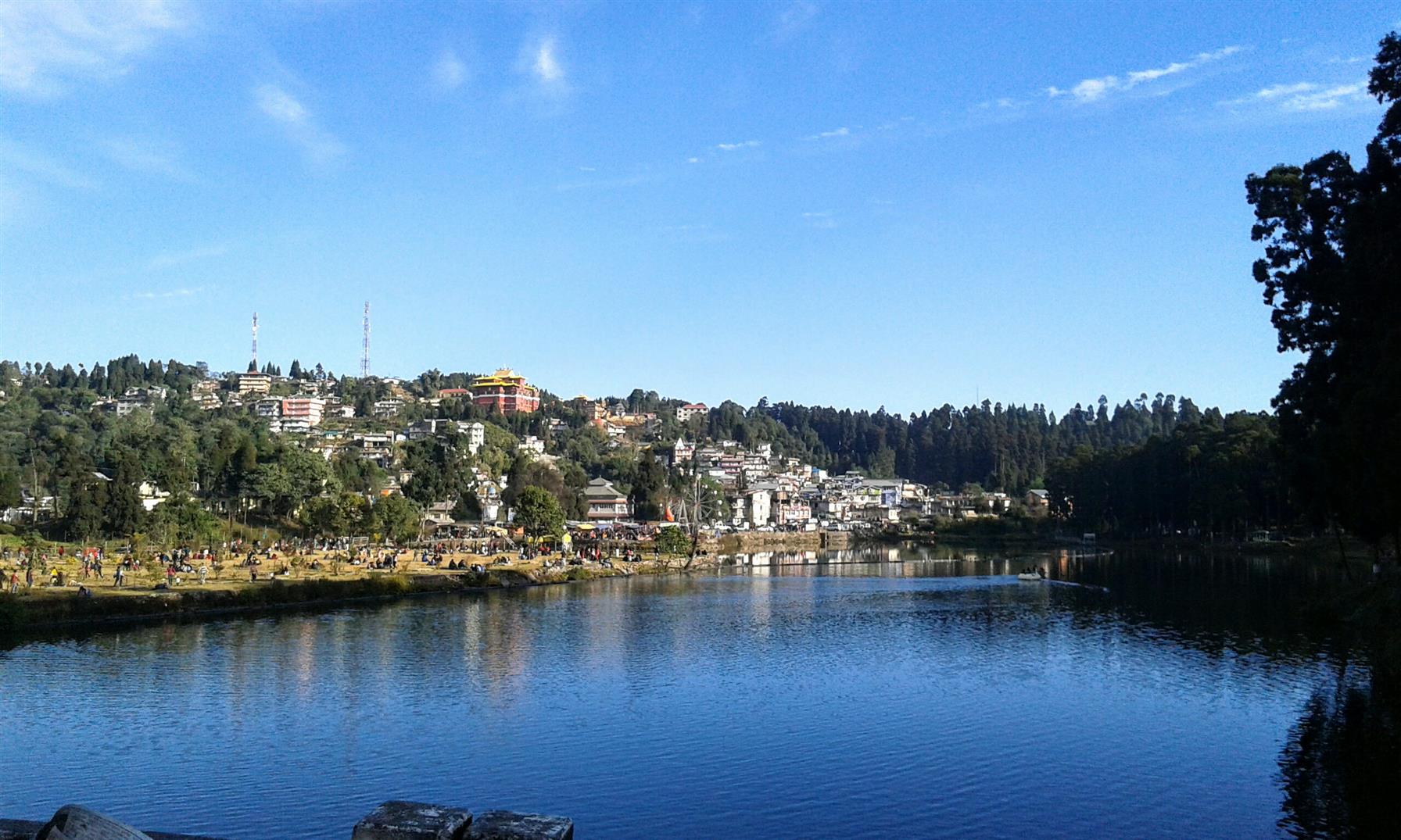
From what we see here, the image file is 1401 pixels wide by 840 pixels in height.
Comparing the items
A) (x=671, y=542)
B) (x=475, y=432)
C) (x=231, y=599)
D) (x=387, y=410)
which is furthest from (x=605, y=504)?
(x=387, y=410)

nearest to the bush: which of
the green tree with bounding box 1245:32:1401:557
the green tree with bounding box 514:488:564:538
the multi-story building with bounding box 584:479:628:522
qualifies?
the green tree with bounding box 514:488:564:538

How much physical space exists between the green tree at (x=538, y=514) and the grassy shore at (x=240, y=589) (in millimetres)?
8369

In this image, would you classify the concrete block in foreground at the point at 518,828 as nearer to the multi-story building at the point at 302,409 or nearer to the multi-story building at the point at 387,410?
the multi-story building at the point at 302,409

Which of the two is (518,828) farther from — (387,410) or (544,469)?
(387,410)

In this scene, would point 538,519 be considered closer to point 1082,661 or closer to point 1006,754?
point 1082,661

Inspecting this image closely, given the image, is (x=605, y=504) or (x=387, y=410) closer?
(x=605, y=504)

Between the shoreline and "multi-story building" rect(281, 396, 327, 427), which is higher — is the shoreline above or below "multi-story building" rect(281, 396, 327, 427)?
below

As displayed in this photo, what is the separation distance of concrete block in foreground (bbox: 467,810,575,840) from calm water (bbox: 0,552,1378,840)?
348 inches

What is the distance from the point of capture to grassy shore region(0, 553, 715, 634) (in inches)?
1379

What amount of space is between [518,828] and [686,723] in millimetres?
16118

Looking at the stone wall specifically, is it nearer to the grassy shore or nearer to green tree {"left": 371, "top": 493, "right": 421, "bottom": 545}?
the grassy shore

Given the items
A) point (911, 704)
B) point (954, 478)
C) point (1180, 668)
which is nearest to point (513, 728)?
point (911, 704)

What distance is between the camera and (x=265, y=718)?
21953 millimetres

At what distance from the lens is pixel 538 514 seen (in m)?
74.8
